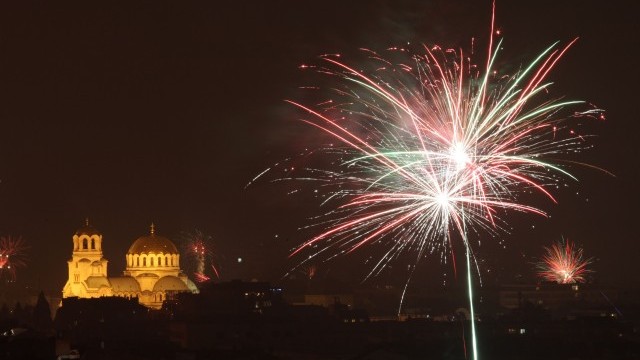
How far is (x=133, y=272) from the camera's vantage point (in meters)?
73.2

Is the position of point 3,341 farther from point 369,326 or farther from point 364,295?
point 364,295

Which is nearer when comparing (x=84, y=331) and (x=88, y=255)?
(x=84, y=331)

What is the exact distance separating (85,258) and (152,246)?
3.59 meters

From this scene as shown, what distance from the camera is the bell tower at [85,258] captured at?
233ft

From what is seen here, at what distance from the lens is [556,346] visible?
48031 mm

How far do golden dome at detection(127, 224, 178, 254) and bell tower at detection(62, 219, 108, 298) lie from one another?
6.66ft

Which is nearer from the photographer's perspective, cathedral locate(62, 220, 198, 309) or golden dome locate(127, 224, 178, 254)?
cathedral locate(62, 220, 198, 309)

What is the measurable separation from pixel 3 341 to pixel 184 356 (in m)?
8.40

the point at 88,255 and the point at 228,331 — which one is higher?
the point at 88,255

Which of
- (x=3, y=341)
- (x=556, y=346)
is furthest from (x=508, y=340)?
(x=3, y=341)

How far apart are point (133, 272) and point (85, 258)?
300cm

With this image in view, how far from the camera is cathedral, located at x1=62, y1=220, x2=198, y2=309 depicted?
71.2m

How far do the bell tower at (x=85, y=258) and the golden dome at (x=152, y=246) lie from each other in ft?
6.66

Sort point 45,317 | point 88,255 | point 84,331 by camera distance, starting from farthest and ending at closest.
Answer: point 88,255 < point 45,317 < point 84,331
